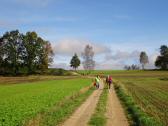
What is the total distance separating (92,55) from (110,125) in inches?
6641

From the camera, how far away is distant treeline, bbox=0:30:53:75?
5148 inches

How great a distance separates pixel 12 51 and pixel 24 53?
13.6ft

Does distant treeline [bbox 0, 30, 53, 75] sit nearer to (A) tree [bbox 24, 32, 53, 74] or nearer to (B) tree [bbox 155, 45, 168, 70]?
(A) tree [bbox 24, 32, 53, 74]

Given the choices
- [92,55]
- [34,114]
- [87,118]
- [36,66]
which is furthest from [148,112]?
[92,55]

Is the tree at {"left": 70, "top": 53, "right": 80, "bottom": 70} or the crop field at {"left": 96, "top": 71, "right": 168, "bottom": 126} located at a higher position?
the tree at {"left": 70, "top": 53, "right": 80, "bottom": 70}

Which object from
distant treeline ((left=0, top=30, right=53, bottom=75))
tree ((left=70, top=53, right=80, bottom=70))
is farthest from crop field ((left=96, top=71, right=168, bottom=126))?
tree ((left=70, top=53, right=80, bottom=70))

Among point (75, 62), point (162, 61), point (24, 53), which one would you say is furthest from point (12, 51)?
point (162, 61)

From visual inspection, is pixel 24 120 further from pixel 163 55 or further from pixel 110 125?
pixel 163 55

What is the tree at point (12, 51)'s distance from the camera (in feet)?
429

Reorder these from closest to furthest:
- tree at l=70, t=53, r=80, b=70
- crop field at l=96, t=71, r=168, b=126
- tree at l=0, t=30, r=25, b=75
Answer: crop field at l=96, t=71, r=168, b=126 < tree at l=0, t=30, r=25, b=75 < tree at l=70, t=53, r=80, b=70

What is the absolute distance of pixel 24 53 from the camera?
135 metres

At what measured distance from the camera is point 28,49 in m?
134

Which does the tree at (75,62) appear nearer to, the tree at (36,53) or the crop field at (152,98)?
the tree at (36,53)

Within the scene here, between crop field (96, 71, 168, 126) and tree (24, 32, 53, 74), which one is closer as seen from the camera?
crop field (96, 71, 168, 126)
